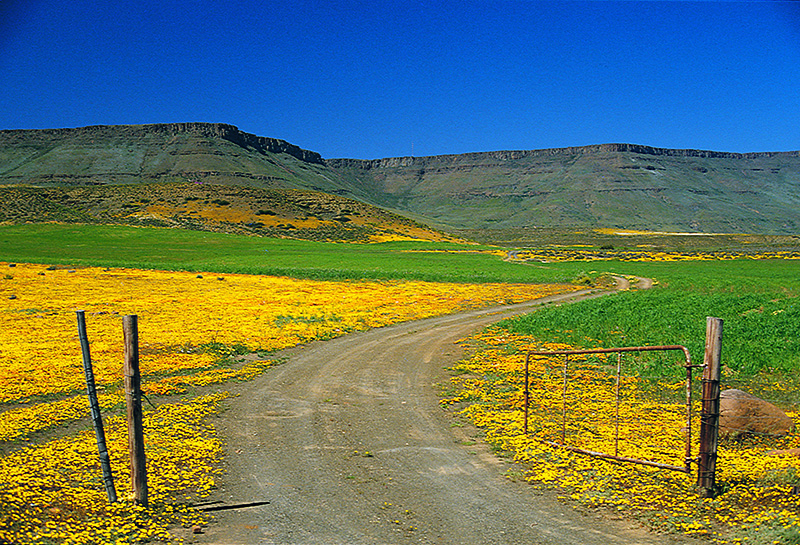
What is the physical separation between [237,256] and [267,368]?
7917 centimetres

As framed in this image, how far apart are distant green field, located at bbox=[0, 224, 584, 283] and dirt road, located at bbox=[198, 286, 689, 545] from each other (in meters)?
47.2

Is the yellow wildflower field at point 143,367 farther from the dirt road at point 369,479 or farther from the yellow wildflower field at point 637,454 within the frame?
the yellow wildflower field at point 637,454

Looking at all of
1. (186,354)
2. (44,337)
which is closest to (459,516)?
(186,354)

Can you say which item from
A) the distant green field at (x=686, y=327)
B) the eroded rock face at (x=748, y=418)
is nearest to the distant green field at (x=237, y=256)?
the distant green field at (x=686, y=327)

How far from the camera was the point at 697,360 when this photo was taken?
64.6ft

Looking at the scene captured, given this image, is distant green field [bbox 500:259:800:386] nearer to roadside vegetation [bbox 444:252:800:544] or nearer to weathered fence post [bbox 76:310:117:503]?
roadside vegetation [bbox 444:252:800:544]

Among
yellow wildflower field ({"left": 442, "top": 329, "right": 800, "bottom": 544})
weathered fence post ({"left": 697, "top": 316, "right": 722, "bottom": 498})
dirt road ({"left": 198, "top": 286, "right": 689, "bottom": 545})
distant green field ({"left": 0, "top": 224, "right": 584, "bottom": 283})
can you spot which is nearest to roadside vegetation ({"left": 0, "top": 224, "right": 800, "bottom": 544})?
yellow wildflower field ({"left": 442, "top": 329, "right": 800, "bottom": 544})

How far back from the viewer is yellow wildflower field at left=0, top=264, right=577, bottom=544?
9.13 metres

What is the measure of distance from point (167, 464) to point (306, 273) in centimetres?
5799

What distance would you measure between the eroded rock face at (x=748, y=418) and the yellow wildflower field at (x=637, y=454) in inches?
8.1

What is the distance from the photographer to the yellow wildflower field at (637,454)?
902 cm

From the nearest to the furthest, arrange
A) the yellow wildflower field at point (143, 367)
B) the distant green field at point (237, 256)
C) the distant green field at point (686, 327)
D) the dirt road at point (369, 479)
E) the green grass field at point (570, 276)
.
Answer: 1. the dirt road at point (369, 479)
2. the yellow wildflower field at point (143, 367)
3. the distant green field at point (686, 327)
4. the green grass field at point (570, 276)
5. the distant green field at point (237, 256)

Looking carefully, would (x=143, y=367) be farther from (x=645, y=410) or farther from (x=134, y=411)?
(x=645, y=410)

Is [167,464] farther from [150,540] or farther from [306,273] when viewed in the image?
[306,273]
